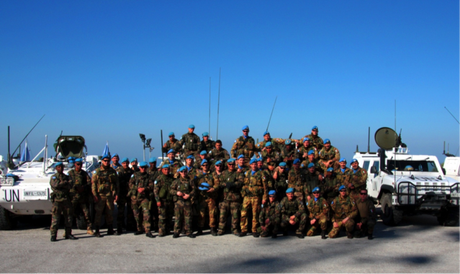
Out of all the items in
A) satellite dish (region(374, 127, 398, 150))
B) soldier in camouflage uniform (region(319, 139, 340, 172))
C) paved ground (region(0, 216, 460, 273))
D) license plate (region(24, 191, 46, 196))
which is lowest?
paved ground (region(0, 216, 460, 273))

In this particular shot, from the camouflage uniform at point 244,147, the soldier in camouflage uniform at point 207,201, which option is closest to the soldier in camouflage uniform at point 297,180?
the soldier in camouflage uniform at point 207,201

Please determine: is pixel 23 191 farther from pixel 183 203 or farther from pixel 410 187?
pixel 410 187

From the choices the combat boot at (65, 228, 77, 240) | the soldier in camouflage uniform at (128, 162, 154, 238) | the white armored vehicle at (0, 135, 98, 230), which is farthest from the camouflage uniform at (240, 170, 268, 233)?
the white armored vehicle at (0, 135, 98, 230)

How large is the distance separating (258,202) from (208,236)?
1.28 m

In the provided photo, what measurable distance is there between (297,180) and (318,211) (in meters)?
0.81

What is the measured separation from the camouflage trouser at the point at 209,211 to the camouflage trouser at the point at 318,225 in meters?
2.04

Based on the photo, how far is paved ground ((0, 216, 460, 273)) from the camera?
19.9ft

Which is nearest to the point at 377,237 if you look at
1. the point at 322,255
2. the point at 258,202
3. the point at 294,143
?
the point at 322,255

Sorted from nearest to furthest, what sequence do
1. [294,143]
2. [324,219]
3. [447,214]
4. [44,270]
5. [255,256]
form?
[44,270] → [255,256] → [324,219] → [447,214] → [294,143]

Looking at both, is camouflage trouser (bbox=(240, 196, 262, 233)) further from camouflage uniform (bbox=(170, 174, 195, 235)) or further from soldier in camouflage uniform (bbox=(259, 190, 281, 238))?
camouflage uniform (bbox=(170, 174, 195, 235))

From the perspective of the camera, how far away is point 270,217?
8172 millimetres

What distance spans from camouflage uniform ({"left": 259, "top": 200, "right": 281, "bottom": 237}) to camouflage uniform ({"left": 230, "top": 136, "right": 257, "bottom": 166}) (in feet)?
7.61

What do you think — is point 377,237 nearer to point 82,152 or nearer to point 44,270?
point 44,270

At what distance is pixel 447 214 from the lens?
9.46m
